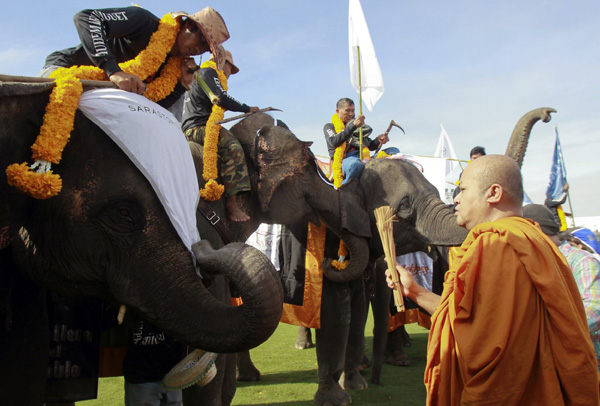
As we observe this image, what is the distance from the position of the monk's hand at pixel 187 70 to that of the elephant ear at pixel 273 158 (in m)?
0.86

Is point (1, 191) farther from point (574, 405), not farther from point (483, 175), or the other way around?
point (574, 405)

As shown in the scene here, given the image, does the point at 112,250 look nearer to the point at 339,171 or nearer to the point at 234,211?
the point at 234,211

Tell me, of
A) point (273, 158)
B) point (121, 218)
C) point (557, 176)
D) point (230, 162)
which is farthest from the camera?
point (557, 176)

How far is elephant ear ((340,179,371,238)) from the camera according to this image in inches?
211

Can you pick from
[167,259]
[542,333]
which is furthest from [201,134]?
[542,333]

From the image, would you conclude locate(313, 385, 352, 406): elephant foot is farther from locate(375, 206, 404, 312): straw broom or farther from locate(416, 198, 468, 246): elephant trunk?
locate(375, 206, 404, 312): straw broom

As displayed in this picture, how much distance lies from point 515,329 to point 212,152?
2.61 meters

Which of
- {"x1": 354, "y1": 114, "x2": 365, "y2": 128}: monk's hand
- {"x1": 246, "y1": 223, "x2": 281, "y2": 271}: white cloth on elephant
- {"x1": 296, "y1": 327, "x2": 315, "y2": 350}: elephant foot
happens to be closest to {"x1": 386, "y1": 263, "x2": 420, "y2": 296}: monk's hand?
{"x1": 246, "y1": 223, "x2": 281, "y2": 271}: white cloth on elephant

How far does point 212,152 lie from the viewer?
4.10m

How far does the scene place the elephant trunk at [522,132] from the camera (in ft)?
16.2

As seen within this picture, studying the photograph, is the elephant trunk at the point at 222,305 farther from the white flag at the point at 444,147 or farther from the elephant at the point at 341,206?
the white flag at the point at 444,147

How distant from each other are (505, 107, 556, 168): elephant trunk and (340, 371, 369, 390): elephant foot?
110 inches

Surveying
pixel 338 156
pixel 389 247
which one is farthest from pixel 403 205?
pixel 389 247

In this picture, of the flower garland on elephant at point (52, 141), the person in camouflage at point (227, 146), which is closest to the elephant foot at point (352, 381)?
the person in camouflage at point (227, 146)
